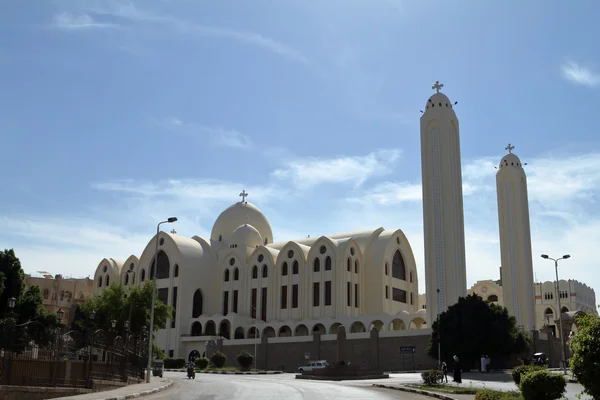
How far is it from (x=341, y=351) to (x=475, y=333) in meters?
12.4

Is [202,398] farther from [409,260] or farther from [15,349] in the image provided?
[409,260]

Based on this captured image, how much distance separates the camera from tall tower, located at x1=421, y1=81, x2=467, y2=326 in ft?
170

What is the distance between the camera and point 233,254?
6994 centimetres

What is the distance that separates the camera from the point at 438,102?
2203 inches

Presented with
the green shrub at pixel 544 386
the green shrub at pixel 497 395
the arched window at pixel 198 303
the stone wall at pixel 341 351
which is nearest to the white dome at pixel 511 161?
the stone wall at pixel 341 351

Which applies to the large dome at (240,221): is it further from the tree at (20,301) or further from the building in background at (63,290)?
the tree at (20,301)

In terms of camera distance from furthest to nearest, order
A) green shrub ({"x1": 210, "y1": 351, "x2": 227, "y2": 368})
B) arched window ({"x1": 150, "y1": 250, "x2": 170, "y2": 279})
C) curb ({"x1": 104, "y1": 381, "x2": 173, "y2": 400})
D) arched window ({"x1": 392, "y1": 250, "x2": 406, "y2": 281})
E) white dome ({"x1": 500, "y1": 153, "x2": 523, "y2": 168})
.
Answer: arched window ({"x1": 150, "y1": 250, "x2": 170, "y2": 279}) < arched window ({"x1": 392, "y1": 250, "x2": 406, "y2": 281}) < white dome ({"x1": 500, "y1": 153, "x2": 523, "y2": 168}) < green shrub ({"x1": 210, "y1": 351, "x2": 227, "y2": 368}) < curb ({"x1": 104, "y1": 381, "x2": 173, "y2": 400})

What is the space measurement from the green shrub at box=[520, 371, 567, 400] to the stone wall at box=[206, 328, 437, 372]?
3591 centimetres

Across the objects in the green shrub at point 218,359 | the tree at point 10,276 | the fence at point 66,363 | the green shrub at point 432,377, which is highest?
the tree at point 10,276

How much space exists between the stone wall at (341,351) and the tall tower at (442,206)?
399 cm

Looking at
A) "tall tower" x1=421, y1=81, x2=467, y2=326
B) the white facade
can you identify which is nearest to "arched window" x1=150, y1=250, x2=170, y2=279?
the white facade

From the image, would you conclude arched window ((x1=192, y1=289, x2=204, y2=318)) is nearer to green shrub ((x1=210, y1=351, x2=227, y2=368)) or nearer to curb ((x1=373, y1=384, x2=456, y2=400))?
green shrub ((x1=210, y1=351, x2=227, y2=368))

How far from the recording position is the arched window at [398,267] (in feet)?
214

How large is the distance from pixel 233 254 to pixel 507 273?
1126 inches
